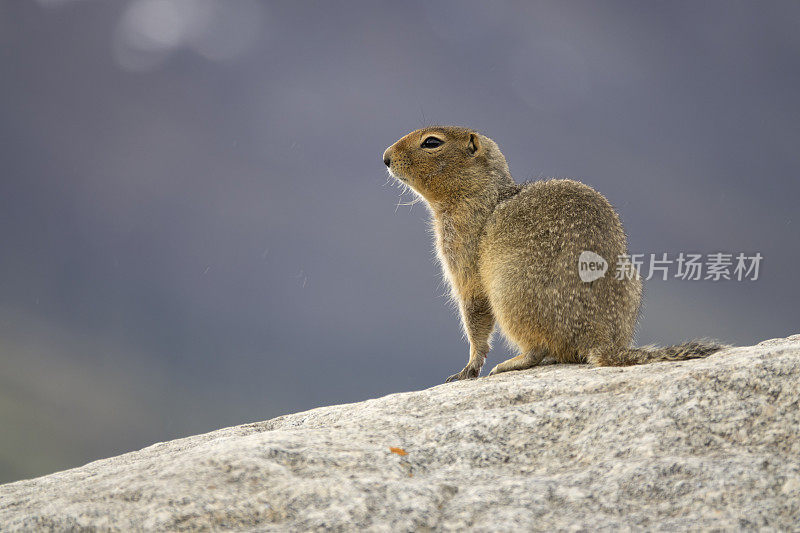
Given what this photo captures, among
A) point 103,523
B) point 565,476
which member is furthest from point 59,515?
point 565,476

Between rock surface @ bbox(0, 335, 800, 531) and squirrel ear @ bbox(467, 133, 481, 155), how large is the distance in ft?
18.0

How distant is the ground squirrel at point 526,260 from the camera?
881 centimetres

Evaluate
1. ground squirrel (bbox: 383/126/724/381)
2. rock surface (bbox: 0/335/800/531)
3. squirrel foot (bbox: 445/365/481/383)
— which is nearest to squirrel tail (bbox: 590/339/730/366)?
ground squirrel (bbox: 383/126/724/381)

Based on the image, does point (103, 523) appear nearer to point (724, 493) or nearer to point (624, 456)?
point (624, 456)

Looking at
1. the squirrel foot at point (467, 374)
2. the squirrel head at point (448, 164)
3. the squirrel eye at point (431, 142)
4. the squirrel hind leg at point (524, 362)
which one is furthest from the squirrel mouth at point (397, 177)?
the squirrel hind leg at point (524, 362)

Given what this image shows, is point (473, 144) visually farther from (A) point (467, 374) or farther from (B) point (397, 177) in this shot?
(A) point (467, 374)

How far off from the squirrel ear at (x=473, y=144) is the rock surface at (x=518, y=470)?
5475 mm

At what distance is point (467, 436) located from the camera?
18.6ft

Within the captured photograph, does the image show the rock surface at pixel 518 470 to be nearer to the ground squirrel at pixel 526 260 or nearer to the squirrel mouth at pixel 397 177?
the ground squirrel at pixel 526 260

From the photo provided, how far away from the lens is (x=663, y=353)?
789cm

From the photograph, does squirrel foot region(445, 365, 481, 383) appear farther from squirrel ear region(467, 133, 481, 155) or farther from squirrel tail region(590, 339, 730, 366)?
squirrel ear region(467, 133, 481, 155)

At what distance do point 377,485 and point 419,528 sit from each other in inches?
21.1

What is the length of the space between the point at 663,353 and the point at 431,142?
5029 mm

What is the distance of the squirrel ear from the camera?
11.1 metres
